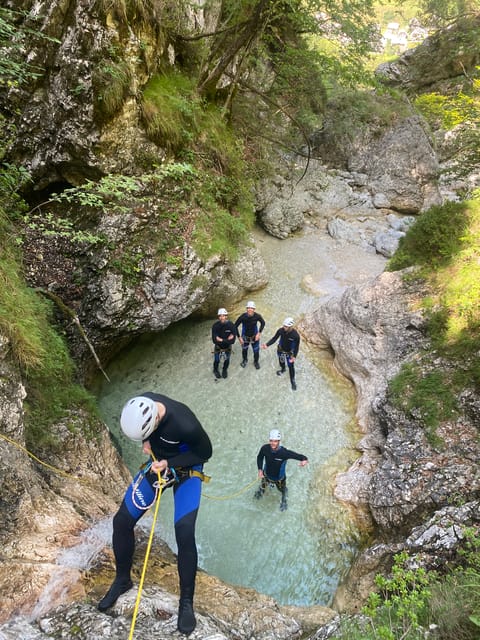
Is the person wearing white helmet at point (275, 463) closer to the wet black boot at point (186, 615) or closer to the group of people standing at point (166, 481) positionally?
the group of people standing at point (166, 481)

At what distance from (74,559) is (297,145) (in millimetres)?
15904

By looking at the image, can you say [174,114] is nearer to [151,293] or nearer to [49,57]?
[49,57]

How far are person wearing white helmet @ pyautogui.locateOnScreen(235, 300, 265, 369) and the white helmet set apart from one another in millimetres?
5434

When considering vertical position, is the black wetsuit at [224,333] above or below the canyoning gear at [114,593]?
above

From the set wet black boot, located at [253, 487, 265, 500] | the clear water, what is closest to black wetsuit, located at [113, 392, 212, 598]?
the clear water

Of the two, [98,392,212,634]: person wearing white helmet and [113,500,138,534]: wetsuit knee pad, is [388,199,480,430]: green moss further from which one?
[113,500,138,534]: wetsuit knee pad

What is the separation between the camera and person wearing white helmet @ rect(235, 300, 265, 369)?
8680mm

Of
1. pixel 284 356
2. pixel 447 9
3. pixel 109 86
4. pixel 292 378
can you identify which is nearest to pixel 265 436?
pixel 292 378

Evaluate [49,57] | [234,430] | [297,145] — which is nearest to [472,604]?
[234,430]

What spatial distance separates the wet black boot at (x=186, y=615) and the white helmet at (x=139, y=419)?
1623mm

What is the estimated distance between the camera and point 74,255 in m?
7.80

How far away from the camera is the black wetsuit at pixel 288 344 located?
330 inches

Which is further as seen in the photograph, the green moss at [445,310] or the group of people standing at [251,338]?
the group of people standing at [251,338]

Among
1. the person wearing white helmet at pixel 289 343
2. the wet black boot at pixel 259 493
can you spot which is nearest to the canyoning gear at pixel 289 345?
the person wearing white helmet at pixel 289 343
